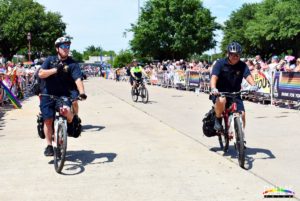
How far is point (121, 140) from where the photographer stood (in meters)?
9.52

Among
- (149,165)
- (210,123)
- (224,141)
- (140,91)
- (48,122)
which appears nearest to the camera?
(149,165)

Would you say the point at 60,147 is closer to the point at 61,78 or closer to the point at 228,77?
the point at 61,78

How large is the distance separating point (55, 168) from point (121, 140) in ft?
9.10

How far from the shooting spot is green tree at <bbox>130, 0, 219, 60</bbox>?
65.0 m

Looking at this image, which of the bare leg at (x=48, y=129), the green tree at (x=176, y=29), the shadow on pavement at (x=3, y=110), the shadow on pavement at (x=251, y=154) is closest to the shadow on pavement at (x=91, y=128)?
the shadow on pavement at (x=3, y=110)

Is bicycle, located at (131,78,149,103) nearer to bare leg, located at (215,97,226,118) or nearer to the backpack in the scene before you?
the backpack

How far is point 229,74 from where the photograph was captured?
24.1 ft

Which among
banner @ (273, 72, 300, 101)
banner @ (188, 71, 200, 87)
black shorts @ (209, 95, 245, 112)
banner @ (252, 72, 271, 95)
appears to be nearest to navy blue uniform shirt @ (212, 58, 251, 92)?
black shorts @ (209, 95, 245, 112)

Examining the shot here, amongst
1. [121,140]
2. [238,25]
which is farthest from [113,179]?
[238,25]

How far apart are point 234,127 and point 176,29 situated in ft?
193

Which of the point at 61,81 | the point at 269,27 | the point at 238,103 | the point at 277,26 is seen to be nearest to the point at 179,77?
the point at 238,103

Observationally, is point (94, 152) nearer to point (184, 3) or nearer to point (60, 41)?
point (60, 41)

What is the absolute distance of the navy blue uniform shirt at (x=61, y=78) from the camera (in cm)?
720

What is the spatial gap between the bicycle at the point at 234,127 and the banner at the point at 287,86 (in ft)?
26.3
